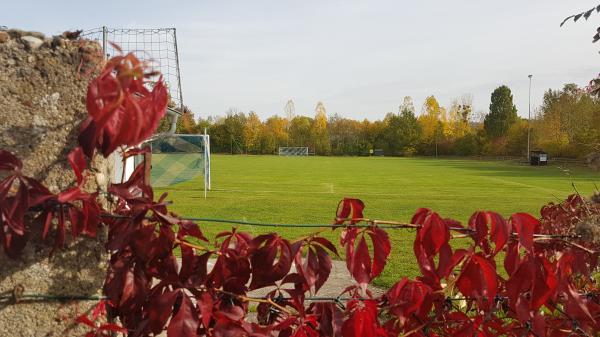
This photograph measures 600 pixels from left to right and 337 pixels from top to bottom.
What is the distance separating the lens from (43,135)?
120cm

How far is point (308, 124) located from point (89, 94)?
103 m

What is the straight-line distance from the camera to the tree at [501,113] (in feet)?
223

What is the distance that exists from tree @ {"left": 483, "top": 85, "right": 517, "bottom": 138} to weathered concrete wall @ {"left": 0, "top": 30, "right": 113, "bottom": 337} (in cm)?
7196

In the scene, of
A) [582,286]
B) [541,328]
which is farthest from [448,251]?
[582,286]

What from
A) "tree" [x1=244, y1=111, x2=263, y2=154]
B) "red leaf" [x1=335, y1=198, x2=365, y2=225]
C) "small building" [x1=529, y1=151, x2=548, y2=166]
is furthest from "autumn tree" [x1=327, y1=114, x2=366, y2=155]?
"red leaf" [x1=335, y1=198, x2=365, y2=225]

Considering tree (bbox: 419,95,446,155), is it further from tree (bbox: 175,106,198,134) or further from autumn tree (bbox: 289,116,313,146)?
tree (bbox: 175,106,198,134)

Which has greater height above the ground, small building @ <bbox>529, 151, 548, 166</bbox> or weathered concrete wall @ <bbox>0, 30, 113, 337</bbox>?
weathered concrete wall @ <bbox>0, 30, 113, 337</bbox>

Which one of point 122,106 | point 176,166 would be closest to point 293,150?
point 176,166

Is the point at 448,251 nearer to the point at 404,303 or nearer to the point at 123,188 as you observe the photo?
the point at 404,303

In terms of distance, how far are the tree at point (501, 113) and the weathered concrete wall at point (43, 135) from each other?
236ft

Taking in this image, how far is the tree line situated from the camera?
53906mm

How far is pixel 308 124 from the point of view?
103375 mm

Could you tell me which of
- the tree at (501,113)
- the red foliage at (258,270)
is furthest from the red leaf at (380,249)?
the tree at (501,113)

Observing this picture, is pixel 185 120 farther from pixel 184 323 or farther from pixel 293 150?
pixel 293 150
